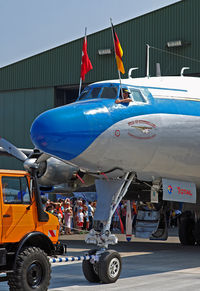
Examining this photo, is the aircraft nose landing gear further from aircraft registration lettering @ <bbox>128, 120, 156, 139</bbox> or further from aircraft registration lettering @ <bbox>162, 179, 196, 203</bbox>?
aircraft registration lettering @ <bbox>128, 120, 156, 139</bbox>

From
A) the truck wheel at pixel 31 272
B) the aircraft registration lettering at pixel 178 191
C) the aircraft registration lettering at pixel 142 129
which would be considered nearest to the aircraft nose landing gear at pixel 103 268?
the truck wheel at pixel 31 272

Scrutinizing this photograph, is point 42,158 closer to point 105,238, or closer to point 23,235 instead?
point 105,238

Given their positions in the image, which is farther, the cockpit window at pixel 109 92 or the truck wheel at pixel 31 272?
the cockpit window at pixel 109 92

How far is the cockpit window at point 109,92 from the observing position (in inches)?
512

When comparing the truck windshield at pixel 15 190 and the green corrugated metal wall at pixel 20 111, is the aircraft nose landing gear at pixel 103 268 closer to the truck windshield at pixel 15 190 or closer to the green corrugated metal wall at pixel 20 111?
the truck windshield at pixel 15 190

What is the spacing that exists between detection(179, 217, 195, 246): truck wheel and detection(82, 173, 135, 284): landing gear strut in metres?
7.42

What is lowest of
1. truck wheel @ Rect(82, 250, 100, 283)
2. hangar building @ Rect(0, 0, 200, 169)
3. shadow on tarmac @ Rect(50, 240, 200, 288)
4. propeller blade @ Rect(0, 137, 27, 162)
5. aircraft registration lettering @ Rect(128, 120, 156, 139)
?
shadow on tarmac @ Rect(50, 240, 200, 288)

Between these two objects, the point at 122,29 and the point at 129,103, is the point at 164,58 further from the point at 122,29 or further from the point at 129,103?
the point at 129,103

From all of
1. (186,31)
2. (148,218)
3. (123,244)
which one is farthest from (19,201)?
(186,31)

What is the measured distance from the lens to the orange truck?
32.2 feet

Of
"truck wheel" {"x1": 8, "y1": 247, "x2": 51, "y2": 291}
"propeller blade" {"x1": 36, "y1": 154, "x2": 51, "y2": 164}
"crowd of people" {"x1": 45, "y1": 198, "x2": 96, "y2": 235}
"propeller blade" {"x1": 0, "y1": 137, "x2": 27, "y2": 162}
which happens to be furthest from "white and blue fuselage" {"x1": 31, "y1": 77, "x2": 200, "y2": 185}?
"crowd of people" {"x1": 45, "y1": 198, "x2": 96, "y2": 235}

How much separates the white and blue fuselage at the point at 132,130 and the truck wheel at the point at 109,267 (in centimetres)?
199

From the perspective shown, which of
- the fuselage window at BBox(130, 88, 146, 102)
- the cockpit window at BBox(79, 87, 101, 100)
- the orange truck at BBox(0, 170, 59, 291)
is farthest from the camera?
the cockpit window at BBox(79, 87, 101, 100)

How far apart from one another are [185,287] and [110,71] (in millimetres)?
25989
